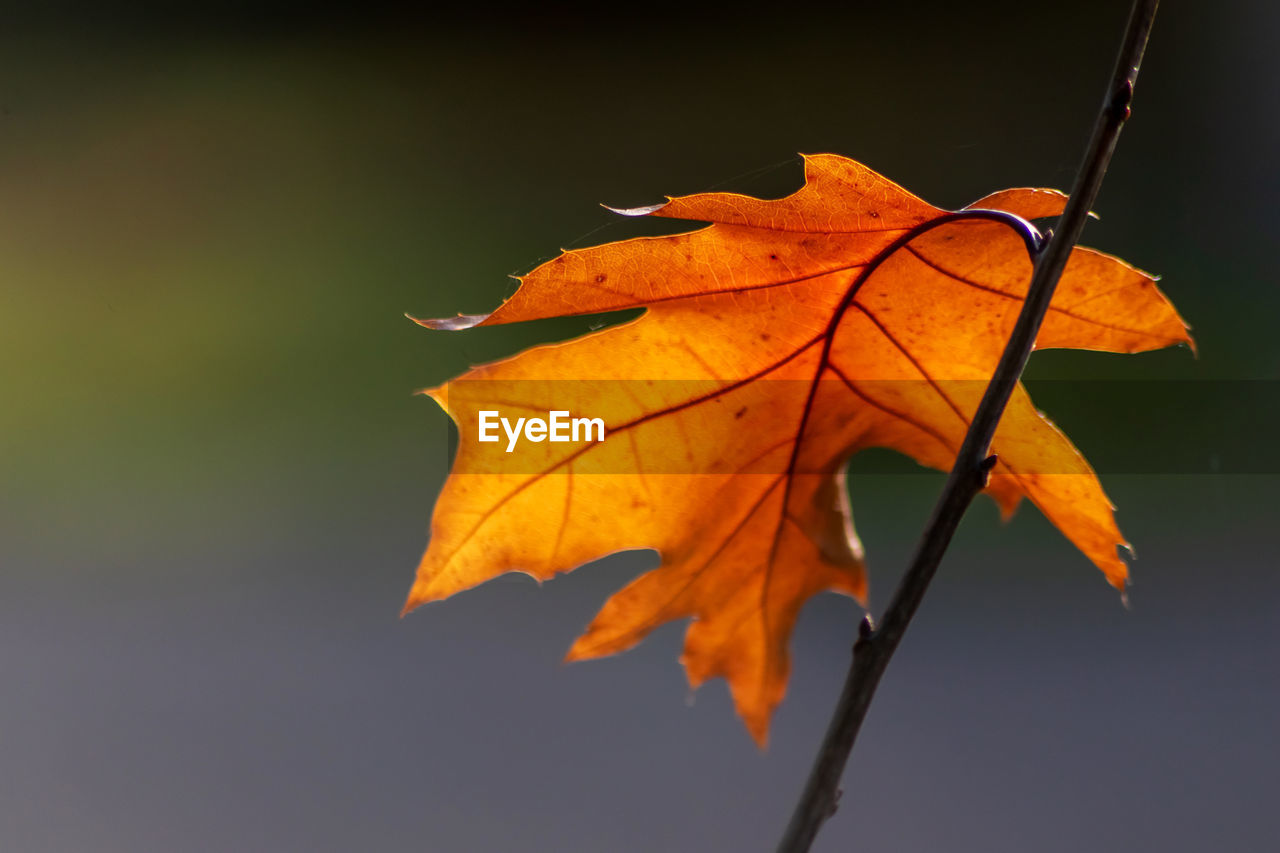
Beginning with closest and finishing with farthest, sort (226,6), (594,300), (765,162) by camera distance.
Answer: (594,300) → (765,162) → (226,6)

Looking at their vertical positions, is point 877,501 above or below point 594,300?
below

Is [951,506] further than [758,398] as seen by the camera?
No

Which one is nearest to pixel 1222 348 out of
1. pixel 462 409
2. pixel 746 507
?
pixel 746 507

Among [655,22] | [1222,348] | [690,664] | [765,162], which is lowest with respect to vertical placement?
[1222,348]

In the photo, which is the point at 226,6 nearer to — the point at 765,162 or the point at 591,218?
the point at 591,218
